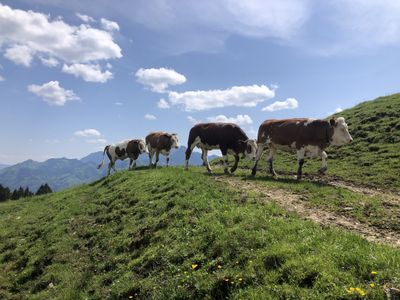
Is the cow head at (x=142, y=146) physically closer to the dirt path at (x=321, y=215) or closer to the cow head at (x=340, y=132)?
the dirt path at (x=321, y=215)

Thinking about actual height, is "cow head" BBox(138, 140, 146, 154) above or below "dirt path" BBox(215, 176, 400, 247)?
above

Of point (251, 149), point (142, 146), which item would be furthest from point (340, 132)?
point (142, 146)

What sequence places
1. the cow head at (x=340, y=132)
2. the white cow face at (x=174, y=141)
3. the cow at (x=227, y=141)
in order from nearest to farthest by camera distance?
1. the cow head at (x=340, y=132)
2. the cow at (x=227, y=141)
3. the white cow face at (x=174, y=141)

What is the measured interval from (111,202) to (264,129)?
397 inches

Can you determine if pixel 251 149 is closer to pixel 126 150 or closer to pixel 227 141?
pixel 227 141

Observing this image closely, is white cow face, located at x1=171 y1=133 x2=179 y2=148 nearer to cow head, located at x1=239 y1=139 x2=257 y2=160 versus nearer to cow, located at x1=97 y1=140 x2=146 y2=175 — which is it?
cow, located at x1=97 y1=140 x2=146 y2=175

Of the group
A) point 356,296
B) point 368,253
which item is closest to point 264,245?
point 368,253

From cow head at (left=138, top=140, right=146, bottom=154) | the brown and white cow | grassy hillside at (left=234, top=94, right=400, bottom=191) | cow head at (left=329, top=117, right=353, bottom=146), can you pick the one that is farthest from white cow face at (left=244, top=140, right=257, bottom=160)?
cow head at (left=138, top=140, right=146, bottom=154)

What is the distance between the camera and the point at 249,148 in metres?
23.4

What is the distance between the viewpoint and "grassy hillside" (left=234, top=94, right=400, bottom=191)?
21.1 metres

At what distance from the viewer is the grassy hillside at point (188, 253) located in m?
7.29

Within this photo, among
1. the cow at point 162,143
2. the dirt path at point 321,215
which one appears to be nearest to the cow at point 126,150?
the cow at point 162,143

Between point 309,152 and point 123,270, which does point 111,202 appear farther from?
point 309,152

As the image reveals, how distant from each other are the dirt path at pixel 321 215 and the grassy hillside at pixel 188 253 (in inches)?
34.7
